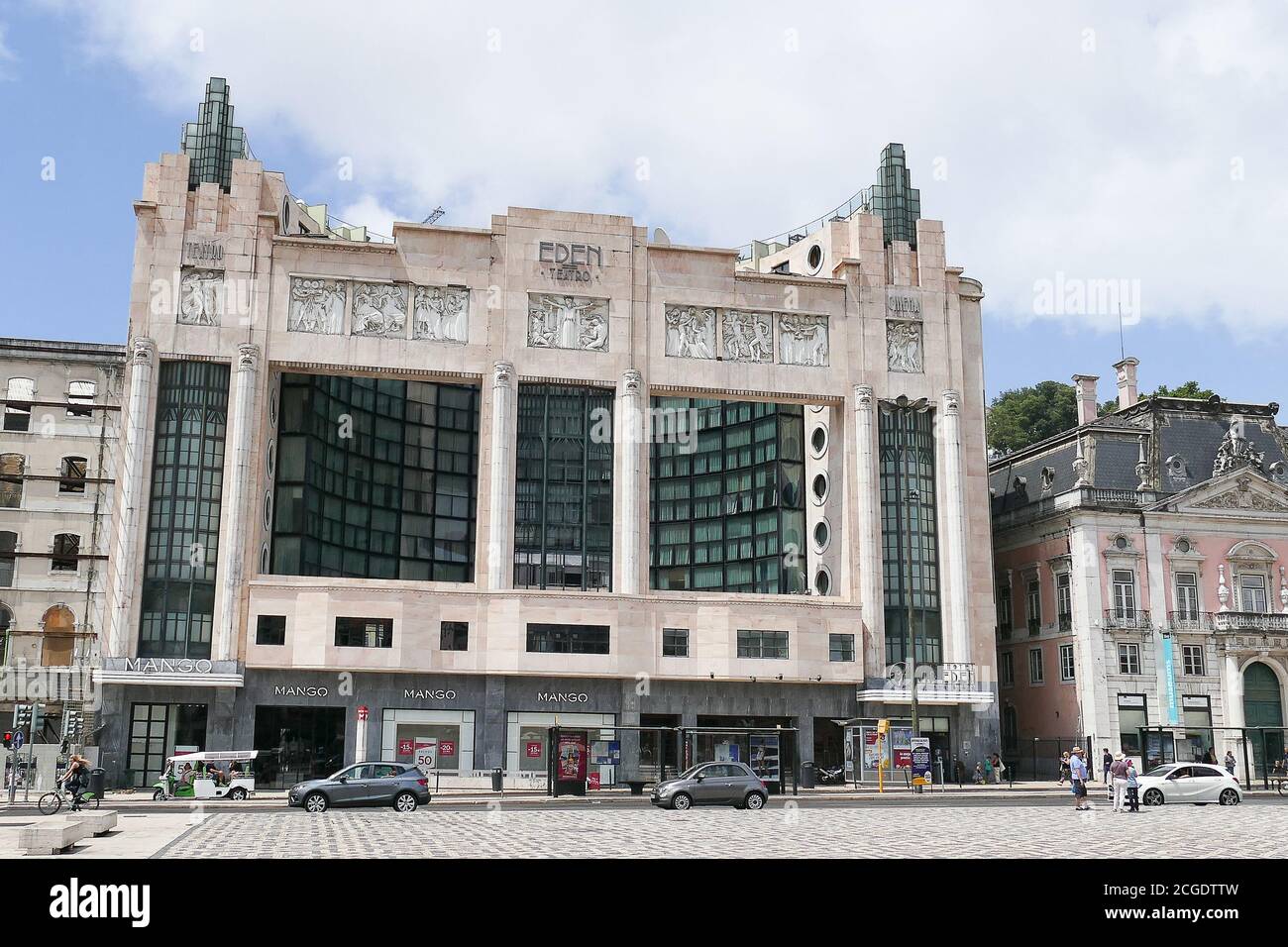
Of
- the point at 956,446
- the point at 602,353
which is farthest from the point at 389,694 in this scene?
the point at 956,446

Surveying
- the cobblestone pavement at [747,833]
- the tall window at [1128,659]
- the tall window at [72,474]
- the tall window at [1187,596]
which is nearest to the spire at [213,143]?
the tall window at [72,474]

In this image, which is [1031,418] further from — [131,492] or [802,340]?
[131,492]

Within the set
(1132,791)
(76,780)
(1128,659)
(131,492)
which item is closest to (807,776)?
(1132,791)

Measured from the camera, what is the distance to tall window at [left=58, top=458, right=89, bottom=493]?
222 feet

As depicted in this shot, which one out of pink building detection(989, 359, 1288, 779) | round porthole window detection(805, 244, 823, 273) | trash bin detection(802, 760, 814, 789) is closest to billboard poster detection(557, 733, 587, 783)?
trash bin detection(802, 760, 814, 789)

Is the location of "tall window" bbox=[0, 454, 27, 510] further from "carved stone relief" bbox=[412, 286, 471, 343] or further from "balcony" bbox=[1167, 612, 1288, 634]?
"balcony" bbox=[1167, 612, 1288, 634]

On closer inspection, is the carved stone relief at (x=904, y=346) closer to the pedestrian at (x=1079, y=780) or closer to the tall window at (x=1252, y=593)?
the tall window at (x=1252, y=593)

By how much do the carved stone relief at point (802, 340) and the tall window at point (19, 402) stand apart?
4053 cm

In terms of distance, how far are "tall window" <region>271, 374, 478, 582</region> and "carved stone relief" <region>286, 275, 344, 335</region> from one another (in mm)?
7933

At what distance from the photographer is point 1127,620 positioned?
235 ft

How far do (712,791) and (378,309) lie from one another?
35851 mm

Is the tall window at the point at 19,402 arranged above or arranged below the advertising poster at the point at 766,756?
above

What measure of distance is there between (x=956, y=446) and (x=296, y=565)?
38.9 metres

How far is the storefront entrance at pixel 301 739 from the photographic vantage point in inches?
2441
